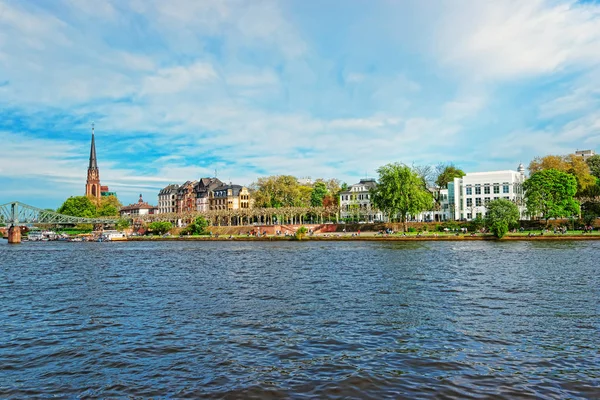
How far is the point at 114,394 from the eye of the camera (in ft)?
35.5

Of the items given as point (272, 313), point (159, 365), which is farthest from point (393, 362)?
point (272, 313)

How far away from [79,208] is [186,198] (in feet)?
137

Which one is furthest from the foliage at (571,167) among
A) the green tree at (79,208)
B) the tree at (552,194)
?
the green tree at (79,208)

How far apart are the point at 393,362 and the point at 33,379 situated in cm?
962

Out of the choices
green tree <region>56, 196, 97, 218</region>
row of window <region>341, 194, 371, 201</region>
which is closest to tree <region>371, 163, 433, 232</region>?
row of window <region>341, 194, 371, 201</region>

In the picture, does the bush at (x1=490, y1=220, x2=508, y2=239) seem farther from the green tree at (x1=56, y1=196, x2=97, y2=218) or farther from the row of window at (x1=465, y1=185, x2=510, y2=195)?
the green tree at (x1=56, y1=196, x2=97, y2=218)

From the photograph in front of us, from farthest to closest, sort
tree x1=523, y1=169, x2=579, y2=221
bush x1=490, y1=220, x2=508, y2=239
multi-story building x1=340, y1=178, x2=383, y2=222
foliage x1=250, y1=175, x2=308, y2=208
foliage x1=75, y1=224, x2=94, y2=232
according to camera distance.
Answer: foliage x1=75, y1=224, x2=94, y2=232 → foliage x1=250, y1=175, x2=308, y2=208 → multi-story building x1=340, y1=178, x2=383, y2=222 → tree x1=523, y1=169, x2=579, y2=221 → bush x1=490, y1=220, x2=508, y2=239

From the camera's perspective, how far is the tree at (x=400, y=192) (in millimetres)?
89312

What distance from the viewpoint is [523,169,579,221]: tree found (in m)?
81.8

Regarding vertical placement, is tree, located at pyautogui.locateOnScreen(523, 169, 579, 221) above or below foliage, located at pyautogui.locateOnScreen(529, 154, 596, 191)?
below

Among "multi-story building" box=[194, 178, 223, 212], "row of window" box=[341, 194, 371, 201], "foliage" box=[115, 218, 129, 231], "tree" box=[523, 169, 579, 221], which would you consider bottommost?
"foliage" box=[115, 218, 129, 231]

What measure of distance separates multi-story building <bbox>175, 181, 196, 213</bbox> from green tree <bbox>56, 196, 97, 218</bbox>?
109ft

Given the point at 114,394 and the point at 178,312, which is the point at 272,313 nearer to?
the point at 178,312

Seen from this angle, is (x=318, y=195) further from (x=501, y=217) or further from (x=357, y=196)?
(x=501, y=217)
